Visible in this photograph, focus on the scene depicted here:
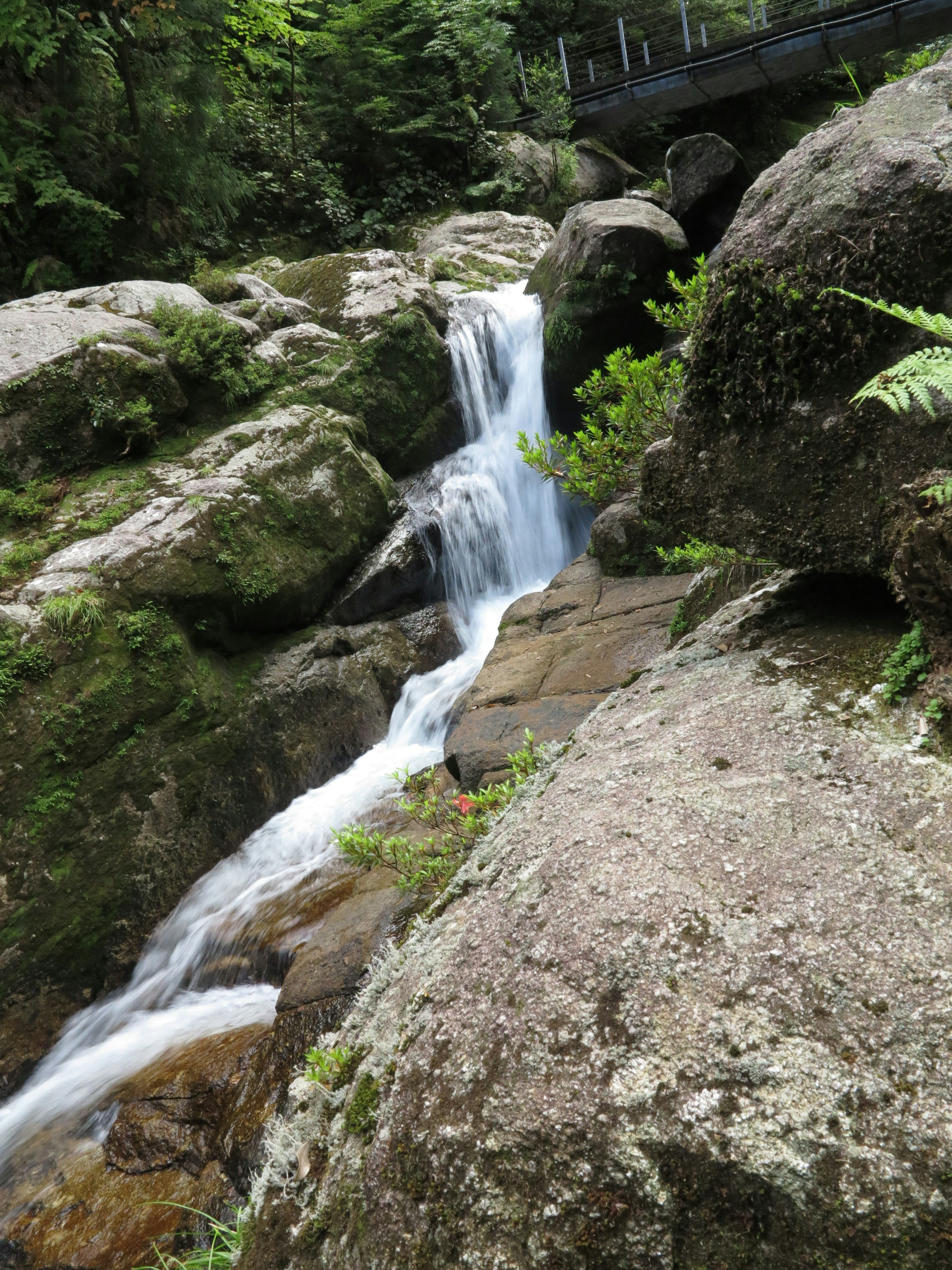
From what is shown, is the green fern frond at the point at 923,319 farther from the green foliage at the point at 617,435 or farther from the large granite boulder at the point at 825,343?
the green foliage at the point at 617,435

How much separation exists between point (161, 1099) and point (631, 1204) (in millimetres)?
4040

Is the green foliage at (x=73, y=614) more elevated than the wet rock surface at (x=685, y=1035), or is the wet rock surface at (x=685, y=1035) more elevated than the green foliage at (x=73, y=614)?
the green foliage at (x=73, y=614)

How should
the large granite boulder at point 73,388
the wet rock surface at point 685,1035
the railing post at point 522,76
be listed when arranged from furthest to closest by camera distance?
the railing post at point 522,76 → the large granite boulder at point 73,388 → the wet rock surface at point 685,1035

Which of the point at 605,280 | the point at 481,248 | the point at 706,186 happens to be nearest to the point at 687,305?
the point at 605,280

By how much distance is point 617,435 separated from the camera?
15.6 ft

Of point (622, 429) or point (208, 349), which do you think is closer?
point (622, 429)

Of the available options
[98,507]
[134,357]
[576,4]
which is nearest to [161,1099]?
[98,507]

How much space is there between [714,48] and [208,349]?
18.6 meters

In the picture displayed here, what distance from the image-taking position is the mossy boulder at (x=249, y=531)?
22.9 feet

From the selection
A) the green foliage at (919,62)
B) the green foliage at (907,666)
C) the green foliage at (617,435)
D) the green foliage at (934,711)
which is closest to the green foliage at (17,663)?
the green foliage at (617,435)

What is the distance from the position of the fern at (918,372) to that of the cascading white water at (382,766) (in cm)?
360

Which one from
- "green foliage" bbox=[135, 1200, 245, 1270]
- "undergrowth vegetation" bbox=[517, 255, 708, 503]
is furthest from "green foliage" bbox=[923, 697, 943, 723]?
"undergrowth vegetation" bbox=[517, 255, 708, 503]

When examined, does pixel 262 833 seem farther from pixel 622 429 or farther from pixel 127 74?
pixel 127 74

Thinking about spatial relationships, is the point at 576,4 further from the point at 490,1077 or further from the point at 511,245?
the point at 490,1077
